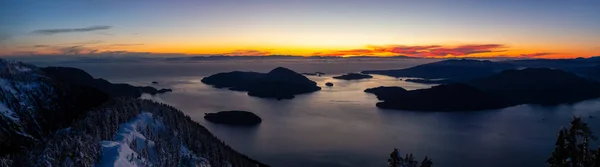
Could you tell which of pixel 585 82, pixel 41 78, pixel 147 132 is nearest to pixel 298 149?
pixel 147 132

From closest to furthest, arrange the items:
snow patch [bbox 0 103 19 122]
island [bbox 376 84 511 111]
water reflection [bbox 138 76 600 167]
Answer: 1. snow patch [bbox 0 103 19 122]
2. water reflection [bbox 138 76 600 167]
3. island [bbox 376 84 511 111]

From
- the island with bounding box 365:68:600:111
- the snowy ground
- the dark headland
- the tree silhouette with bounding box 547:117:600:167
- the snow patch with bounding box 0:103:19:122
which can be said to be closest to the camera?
the tree silhouette with bounding box 547:117:600:167

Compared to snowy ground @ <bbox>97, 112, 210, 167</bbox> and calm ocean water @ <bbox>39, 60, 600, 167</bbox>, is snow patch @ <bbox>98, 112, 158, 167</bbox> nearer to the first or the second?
snowy ground @ <bbox>97, 112, 210, 167</bbox>

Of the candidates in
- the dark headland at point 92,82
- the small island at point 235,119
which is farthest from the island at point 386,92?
the dark headland at point 92,82

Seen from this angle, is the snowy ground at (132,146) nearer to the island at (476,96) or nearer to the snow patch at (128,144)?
the snow patch at (128,144)

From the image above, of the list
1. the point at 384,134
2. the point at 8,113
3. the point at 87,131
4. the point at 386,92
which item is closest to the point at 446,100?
the point at 386,92

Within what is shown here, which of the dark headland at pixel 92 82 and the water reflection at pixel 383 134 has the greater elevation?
the dark headland at pixel 92 82

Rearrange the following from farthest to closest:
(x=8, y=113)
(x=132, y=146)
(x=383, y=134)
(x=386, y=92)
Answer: (x=386, y=92) → (x=383, y=134) → (x=8, y=113) → (x=132, y=146)

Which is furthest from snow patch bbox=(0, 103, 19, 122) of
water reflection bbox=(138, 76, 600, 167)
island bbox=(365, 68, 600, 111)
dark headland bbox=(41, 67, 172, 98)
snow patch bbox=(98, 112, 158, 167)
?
island bbox=(365, 68, 600, 111)

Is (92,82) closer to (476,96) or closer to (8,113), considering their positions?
(8,113)
